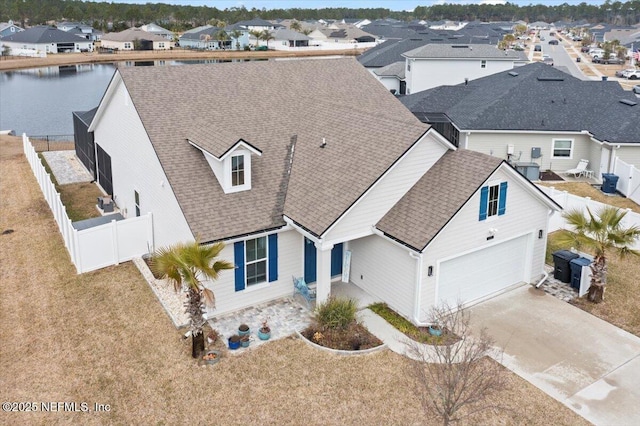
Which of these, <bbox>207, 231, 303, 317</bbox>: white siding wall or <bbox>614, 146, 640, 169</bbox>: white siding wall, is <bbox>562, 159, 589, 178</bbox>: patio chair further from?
<bbox>207, 231, 303, 317</bbox>: white siding wall

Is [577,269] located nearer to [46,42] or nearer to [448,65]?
[448,65]

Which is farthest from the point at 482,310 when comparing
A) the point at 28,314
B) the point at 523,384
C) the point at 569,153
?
the point at 569,153

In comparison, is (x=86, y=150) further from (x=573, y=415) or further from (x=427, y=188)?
(x=573, y=415)

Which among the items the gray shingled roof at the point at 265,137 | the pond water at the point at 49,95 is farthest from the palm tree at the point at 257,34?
the gray shingled roof at the point at 265,137

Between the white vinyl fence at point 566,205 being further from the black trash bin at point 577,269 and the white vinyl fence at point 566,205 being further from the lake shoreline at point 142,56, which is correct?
the lake shoreline at point 142,56

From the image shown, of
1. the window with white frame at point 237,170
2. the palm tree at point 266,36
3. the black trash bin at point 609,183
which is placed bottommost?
the black trash bin at point 609,183

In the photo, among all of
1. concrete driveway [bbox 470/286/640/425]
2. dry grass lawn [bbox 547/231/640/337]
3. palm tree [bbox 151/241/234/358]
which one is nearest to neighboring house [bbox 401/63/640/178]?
dry grass lawn [bbox 547/231/640/337]
